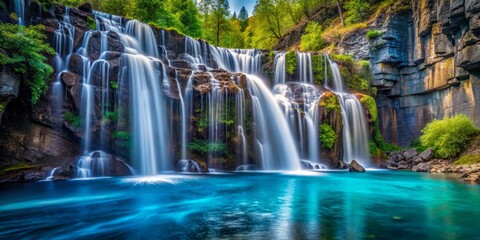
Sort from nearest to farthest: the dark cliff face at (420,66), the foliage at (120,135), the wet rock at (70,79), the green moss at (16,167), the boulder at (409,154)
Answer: the green moss at (16,167)
the wet rock at (70,79)
the foliage at (120,135)
the boulder at (409,154)
the dark cliff face at (420,66)

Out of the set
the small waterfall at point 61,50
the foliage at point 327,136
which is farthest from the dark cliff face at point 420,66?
the small waterfall at point 61,50

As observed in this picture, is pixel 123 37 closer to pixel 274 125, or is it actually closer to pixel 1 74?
pixel 1 74

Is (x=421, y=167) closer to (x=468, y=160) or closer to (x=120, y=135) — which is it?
(x=468, y=160)

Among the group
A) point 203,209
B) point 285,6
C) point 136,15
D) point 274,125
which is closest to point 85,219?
point 203,209

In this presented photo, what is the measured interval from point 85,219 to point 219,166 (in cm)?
1101

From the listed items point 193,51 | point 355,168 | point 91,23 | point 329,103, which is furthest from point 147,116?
point 355,168

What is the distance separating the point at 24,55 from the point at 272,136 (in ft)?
44.0

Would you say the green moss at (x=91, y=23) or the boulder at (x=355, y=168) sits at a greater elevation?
the green moss at (x=91, y=23)

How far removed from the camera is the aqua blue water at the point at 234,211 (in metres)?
5.38

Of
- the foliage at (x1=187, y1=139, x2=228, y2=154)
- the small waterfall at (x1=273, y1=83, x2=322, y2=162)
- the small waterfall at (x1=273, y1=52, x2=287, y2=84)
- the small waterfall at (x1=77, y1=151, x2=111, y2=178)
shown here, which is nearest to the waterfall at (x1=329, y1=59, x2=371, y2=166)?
the small waterfall at (x1=273, y1=83, x2=322, y2=162)

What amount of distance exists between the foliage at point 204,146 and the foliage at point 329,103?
8046 millimetres

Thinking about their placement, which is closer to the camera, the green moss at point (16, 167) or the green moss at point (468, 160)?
the green moss at point (16, 167)

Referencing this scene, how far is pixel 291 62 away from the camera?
26531 mm

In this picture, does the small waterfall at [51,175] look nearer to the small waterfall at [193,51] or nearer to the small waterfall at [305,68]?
the small waterfall at [193,51]
